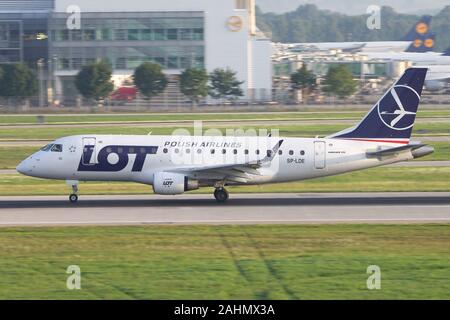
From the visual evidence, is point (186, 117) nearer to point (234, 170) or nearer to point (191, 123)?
point (191, 123)

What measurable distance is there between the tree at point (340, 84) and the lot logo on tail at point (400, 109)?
3258 inches

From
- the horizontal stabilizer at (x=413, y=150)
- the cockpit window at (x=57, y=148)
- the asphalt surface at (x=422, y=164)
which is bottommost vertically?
the asphalt surface at (x=422, y=164)

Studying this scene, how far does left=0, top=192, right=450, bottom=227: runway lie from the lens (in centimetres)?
3531

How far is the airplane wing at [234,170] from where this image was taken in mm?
39875

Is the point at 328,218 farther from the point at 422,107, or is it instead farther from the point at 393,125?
the point at 422,107

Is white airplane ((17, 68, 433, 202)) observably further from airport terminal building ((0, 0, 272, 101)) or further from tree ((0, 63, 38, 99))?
airport terminal building ((0, 0, 272, 101))

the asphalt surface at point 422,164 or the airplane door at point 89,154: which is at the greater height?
the airplane door at point 89,154

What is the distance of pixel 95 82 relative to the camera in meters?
120

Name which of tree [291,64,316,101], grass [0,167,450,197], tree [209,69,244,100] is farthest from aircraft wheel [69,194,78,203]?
tree [291,64,316,101]

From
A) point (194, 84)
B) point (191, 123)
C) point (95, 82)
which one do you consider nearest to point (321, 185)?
point (191, 123)

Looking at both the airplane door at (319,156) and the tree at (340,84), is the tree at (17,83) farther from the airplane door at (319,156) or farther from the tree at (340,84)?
the airplane door at (319,156)

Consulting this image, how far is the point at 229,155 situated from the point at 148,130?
35371mm

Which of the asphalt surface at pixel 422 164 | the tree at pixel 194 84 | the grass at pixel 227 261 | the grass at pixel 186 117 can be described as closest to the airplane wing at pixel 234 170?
the grass at pixel 227 261
